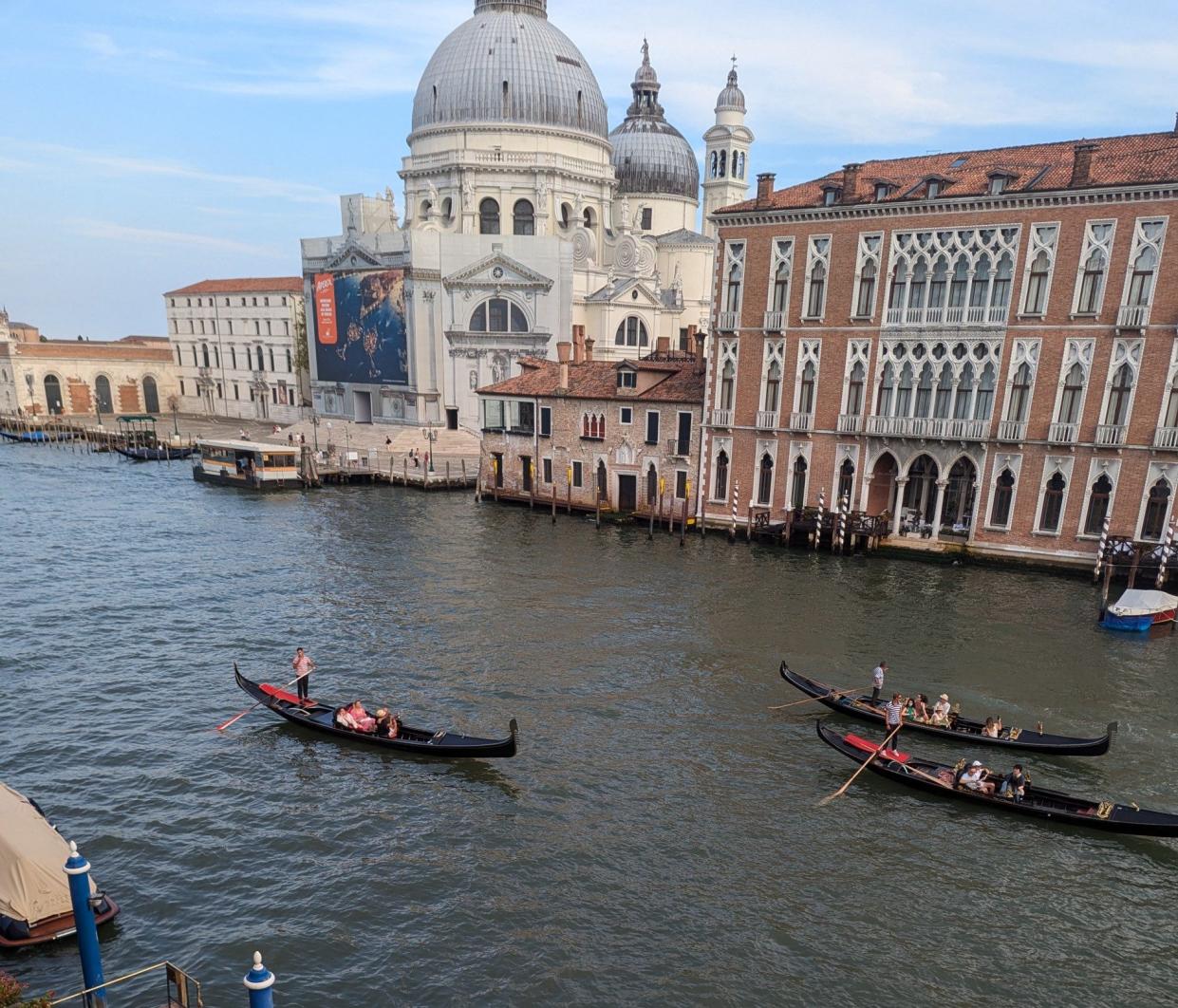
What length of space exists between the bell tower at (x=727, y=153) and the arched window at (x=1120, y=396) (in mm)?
51775

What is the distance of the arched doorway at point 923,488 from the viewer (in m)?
36.5

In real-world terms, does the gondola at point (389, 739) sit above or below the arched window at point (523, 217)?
below

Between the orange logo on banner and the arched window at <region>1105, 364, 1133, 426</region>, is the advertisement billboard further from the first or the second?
the arched window at <region>1105, 364, 1133, 426</region>

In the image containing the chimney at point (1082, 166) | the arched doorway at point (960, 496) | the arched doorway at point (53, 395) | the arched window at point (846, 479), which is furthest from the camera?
the arched doorway at point (53, 395)

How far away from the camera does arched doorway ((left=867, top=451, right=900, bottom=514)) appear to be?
3784 centimetres

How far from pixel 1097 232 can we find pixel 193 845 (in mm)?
36281

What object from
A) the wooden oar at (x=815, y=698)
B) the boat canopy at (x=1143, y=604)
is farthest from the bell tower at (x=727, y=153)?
the wooden oar at (x=815, y=698)

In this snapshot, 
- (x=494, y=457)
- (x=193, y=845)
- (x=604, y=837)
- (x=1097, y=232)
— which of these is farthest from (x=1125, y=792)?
(x=494, y=457)

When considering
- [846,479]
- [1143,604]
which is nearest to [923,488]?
[846,479]

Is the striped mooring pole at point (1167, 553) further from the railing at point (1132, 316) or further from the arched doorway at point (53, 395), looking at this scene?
the arched doorway at point (53, 395)

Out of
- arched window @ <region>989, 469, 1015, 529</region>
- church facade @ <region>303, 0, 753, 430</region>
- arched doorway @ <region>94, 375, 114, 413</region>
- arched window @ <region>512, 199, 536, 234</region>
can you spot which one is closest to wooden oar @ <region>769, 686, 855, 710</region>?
arched window @ <region>989, 469, 1015, 529</region>

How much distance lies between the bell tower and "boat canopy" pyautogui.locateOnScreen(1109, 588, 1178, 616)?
5897cm

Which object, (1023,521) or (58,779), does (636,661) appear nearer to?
(58,779)

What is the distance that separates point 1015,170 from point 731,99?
163 feet
